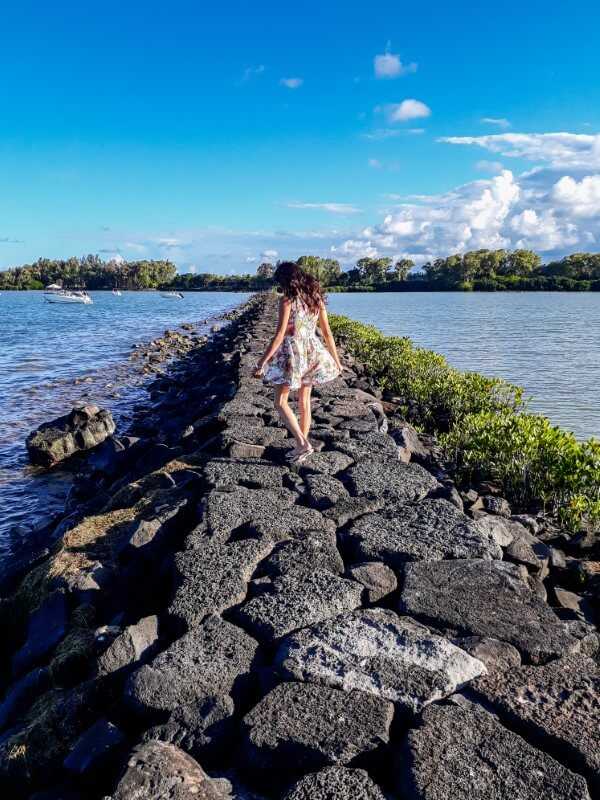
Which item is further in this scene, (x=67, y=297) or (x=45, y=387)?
(x=67, y=297)

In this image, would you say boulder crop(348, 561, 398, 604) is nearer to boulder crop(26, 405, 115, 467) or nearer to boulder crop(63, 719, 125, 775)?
boulder crop(63, 719, 125, 775)

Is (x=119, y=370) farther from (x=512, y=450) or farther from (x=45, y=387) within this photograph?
(x=512, y=450)

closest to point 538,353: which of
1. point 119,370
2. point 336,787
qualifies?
point 119,370

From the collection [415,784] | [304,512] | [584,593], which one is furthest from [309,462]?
[415,784]

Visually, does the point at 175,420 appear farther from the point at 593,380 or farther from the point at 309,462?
the point at 593,380

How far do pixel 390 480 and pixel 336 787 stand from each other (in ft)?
11.1

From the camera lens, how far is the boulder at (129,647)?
3084mm

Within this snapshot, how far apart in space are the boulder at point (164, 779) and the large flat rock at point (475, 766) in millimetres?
731

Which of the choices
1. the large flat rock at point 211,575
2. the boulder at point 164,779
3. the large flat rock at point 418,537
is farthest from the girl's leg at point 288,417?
the boulder at point 164,779

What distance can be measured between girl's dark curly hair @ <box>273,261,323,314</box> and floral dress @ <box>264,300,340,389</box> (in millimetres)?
70

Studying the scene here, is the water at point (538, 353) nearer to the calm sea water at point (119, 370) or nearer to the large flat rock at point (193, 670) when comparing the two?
the calm sea water at point (119, 370)

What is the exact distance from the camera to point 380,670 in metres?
2.87

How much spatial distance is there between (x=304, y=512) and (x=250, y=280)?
14643cm

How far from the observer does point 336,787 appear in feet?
7.41
